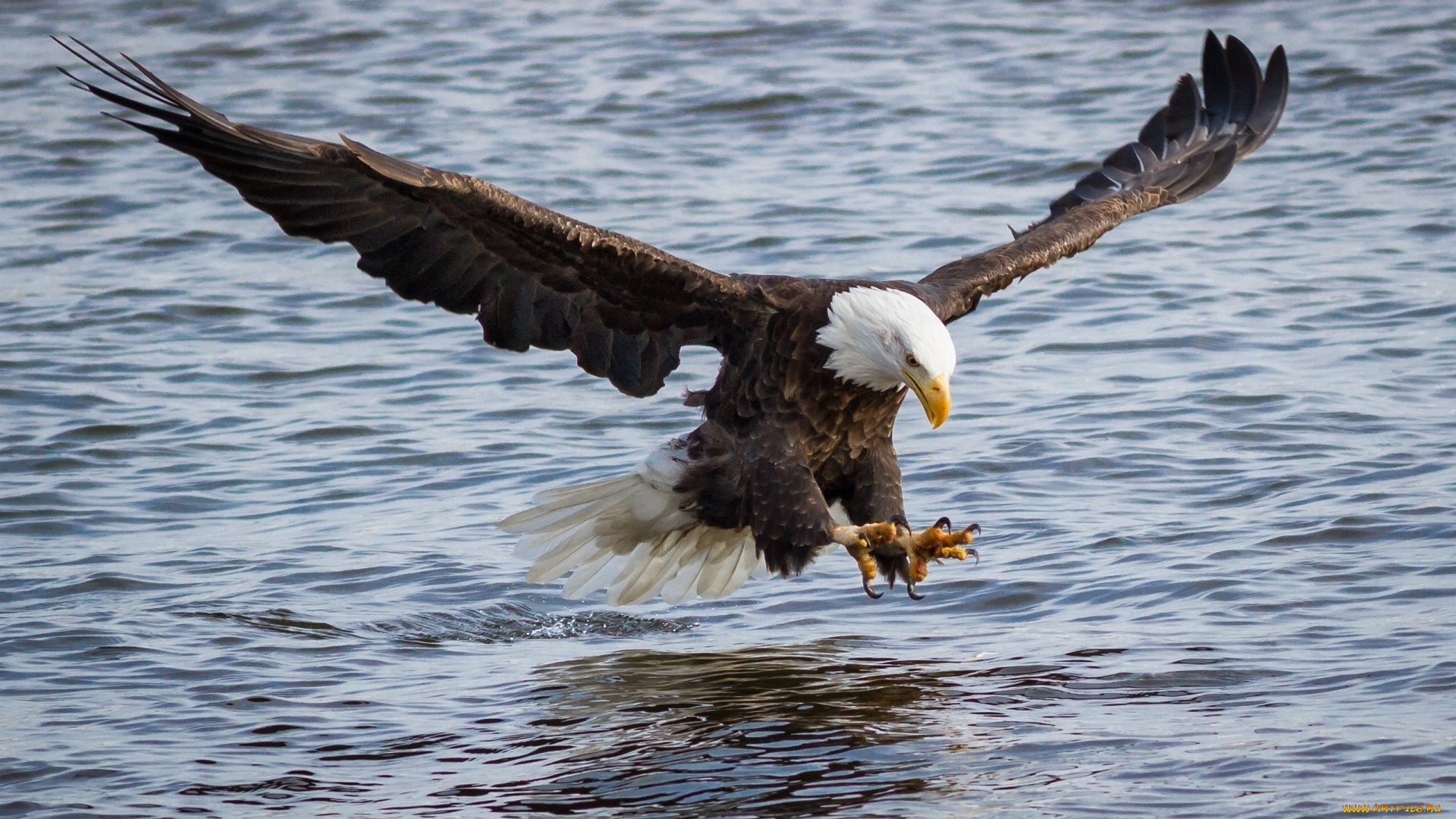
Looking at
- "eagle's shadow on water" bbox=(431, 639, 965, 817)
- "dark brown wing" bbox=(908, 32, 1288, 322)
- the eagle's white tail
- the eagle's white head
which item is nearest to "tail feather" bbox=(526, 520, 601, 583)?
the eagle's white tail

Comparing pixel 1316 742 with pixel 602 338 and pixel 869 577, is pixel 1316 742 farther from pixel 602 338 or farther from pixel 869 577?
pixel 602 338

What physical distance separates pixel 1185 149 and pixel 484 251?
2.94 m

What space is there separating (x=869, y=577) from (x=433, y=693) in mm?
1209

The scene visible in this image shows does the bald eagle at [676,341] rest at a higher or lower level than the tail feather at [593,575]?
higher

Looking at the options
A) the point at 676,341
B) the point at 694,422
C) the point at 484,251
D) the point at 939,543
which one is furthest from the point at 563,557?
the point at 694,422

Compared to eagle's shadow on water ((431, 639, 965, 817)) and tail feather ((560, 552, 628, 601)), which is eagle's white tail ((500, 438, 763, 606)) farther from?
eagle's shadow on water ((431, 639, 965, 817))

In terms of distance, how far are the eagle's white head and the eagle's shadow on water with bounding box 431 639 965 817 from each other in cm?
74

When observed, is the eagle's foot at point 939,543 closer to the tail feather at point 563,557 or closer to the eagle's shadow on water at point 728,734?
the eagle's shadow on water at point 728,734

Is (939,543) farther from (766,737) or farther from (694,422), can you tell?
(694,422)

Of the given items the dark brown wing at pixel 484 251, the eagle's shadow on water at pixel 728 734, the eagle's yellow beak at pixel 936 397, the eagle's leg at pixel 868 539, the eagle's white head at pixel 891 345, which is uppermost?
the dark brown wing at pixel 484 251

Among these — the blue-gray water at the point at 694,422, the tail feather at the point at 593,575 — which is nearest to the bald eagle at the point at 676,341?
the tail feather at the point at 593,575

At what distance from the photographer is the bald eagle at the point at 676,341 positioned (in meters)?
4.75

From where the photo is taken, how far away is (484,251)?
16.6ft

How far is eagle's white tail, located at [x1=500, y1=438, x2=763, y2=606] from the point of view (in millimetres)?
5543
